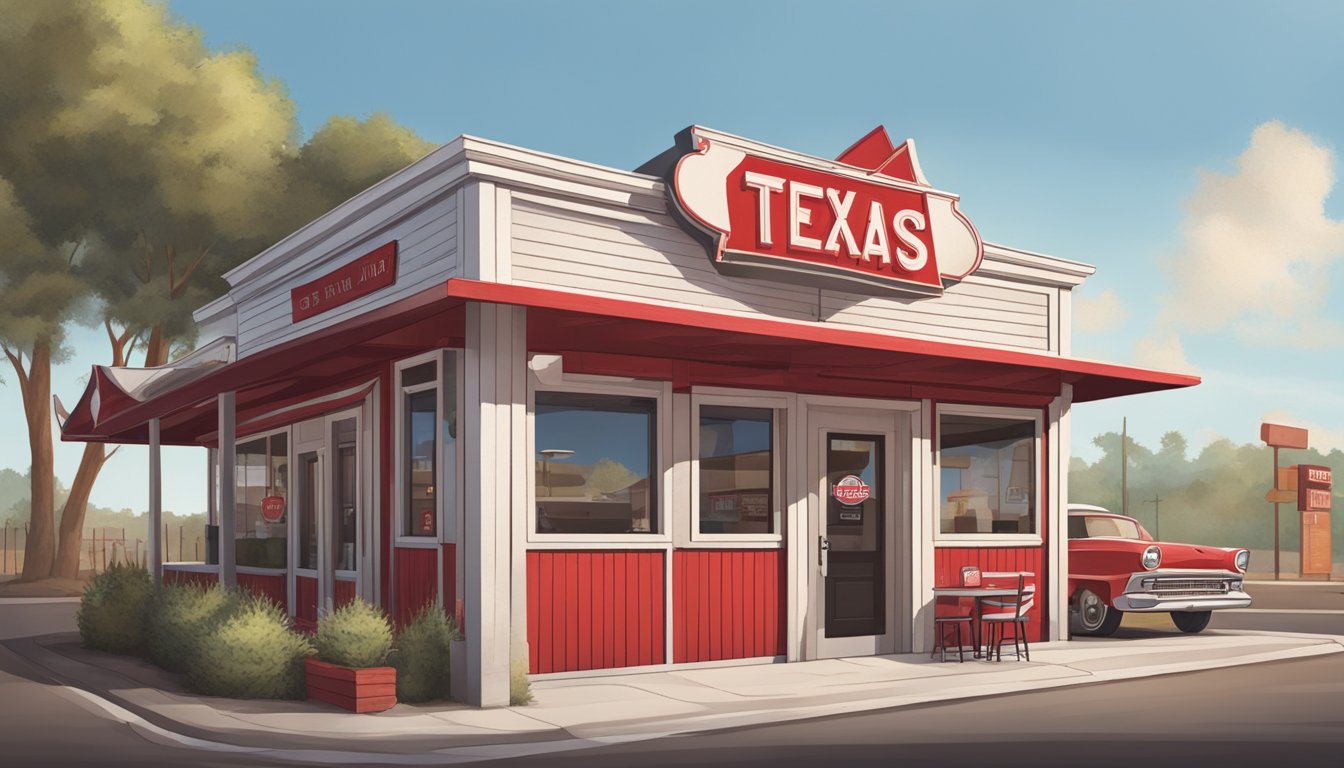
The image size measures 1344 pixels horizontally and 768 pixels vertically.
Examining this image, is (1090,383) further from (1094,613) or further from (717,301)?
(717,301)

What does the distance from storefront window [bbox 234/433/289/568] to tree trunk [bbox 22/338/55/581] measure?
71.7 ft

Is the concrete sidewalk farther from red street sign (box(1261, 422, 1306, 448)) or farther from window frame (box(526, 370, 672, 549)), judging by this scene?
red street sign (box(1261, 422, 1306, 448))

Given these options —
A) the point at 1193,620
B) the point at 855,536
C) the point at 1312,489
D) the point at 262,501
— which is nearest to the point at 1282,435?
the point at 1312,489

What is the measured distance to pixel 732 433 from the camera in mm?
13906

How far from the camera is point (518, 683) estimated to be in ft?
37.0

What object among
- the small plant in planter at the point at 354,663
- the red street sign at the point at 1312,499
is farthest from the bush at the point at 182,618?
the red street sign at the point at 1312,499

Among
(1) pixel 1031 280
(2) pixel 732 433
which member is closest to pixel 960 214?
(1) pixel 1031 280

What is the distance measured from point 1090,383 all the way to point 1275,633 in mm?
4985

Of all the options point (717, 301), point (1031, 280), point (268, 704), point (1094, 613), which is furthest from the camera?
point (1094, 613)

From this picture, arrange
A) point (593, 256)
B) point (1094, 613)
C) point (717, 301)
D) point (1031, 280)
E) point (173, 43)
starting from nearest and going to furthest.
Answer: point (593, 256)
point (717, 301)
point (1031, 280)
point (1094, 613)
point (173, 43)

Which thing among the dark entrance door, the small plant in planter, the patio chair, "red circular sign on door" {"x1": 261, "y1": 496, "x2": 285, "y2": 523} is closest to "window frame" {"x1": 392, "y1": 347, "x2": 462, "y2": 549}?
the small plant in planter

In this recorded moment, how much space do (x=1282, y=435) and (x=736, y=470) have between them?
144 feet

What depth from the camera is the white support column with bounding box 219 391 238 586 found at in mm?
14914

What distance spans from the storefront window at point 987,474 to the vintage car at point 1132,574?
2.17 meters
